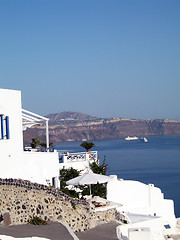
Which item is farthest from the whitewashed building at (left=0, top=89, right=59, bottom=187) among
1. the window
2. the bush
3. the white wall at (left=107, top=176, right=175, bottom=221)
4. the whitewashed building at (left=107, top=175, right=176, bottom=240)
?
the white wall at (left=107, top=176, right=175, bottom=221)

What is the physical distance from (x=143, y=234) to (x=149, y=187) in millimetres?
11457

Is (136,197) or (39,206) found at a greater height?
(39,206)

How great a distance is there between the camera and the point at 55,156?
16.4m

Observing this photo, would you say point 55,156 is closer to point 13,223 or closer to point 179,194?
point 13,223

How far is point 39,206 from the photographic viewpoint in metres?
12.1

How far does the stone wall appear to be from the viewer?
1170 centimetres

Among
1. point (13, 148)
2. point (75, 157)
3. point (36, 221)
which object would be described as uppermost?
point (13, 148)

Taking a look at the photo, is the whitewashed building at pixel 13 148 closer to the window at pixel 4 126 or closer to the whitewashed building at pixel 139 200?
the window at pixel 4 126

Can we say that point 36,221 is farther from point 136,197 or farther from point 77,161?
point 77,161

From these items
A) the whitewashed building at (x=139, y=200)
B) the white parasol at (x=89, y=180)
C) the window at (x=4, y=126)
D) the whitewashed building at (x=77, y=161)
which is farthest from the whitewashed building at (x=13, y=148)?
the whitewashed building at (x=77, y=161)

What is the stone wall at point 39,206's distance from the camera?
11.7 meters

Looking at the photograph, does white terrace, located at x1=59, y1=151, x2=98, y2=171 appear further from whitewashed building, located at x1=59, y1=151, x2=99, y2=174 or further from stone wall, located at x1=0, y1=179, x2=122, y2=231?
stone wall, located at x1=0, y1=179, x2=122, y2=231

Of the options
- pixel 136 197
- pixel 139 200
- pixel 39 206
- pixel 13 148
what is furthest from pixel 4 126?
pixel 139 200

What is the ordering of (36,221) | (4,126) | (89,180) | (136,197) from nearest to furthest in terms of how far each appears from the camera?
(36,221) < (4,126) < (89,180) < (136,197)
